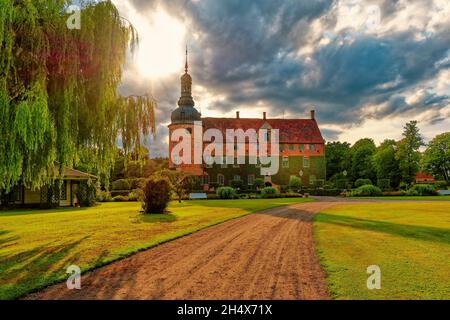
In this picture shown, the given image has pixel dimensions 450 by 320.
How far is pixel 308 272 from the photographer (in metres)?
6.47

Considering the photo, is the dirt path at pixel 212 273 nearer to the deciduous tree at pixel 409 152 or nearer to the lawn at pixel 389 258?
the lawn at pixel 389 258

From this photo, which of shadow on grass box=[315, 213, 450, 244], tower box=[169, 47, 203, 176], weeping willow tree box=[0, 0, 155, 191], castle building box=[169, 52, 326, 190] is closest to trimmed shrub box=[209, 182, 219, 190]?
castle building box=[169, 52, 326, 190]

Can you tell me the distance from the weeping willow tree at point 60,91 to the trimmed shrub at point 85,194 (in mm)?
19156

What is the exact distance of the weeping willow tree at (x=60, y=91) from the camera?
7.79 meters

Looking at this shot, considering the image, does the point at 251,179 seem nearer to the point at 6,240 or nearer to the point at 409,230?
the point at 409,230

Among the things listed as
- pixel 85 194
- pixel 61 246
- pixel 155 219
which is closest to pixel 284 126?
pixel 85 194

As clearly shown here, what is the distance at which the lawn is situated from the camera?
211 inches

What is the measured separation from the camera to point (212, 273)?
6.39 meters

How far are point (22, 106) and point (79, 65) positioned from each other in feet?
8.48

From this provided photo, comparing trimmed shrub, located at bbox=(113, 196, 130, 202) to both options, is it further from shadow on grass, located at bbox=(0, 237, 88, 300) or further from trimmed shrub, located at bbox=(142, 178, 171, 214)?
shadow on grass, located at bbox=(0, 237, 88, 300)

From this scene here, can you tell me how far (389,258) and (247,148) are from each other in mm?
44354

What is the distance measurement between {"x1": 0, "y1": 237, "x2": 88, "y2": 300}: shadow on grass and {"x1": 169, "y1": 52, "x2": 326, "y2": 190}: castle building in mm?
40440

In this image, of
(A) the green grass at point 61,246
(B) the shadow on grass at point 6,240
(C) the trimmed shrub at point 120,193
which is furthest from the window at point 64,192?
(B) the shadow on grass at point 6,240

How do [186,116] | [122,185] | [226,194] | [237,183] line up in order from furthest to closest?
1. [186,116]
2. [237,183]
3. [122,185]
4. [226,194]
